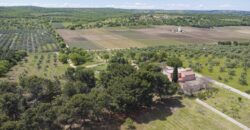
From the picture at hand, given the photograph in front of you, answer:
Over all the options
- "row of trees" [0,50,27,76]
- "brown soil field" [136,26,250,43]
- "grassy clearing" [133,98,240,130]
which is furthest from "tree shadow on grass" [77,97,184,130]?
"brown soil field" [136,26,250,43]

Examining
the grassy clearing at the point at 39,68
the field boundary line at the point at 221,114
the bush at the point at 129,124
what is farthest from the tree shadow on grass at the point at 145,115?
the grassy clearing at the point at 39,68

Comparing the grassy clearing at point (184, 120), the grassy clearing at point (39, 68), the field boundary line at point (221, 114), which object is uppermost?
the grassy clearing at point (39, 68)

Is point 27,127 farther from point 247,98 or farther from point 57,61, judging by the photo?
point 57,61

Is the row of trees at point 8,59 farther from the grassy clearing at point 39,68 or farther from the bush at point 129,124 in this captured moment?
the bush at point 129,124

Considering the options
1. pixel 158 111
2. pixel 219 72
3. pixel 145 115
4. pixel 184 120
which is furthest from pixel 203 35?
pixel 145 115

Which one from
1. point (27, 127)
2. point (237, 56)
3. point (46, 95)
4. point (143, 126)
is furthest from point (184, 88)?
point (237, 56)

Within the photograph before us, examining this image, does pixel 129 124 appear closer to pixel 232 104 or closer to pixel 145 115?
pixel 145 115

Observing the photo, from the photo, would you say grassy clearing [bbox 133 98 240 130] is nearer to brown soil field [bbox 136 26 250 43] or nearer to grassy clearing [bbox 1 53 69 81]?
grassy clearing [bbox 1 53 69 81]
